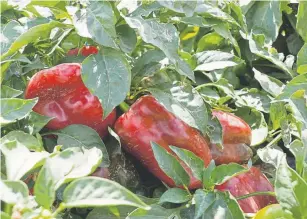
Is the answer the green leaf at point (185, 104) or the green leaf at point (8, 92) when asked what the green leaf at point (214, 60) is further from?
the green leaf at point (8, 92)

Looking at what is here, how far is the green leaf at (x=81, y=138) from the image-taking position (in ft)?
3.10

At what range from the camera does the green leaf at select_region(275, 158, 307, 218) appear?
0.79m

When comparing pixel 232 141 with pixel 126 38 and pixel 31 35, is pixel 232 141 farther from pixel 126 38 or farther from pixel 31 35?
pixel 31 35

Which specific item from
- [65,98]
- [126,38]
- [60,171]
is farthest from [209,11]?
[60,171]

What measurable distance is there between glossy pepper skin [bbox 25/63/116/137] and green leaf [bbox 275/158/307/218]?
13.0 inches

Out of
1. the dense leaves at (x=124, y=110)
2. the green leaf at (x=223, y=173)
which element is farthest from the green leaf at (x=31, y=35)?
the green leaf at (x=223, y=173)

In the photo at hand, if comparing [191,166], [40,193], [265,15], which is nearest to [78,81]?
[191,166]

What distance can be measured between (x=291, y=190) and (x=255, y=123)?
1.38ft

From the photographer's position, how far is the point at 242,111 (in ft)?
3.97

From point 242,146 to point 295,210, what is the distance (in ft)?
1.04

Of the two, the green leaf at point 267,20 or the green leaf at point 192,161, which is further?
the green leaf at point 267,20

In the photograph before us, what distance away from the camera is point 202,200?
871 millimetres

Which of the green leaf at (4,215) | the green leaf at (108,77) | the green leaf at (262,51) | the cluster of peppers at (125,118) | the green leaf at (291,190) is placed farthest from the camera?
the green leaf at (262,51)

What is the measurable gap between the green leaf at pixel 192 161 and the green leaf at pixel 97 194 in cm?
23
